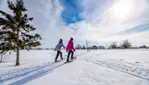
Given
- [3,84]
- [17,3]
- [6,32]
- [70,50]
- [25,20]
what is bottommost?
[3,84]

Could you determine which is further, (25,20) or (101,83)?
(25,20)

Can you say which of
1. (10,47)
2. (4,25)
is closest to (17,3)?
(4,25)

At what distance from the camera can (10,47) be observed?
1495cm

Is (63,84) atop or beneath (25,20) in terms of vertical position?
beneath

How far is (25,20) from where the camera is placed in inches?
646

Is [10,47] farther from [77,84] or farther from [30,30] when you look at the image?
[77,84]

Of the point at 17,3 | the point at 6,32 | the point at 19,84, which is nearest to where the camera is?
the point at 19,84

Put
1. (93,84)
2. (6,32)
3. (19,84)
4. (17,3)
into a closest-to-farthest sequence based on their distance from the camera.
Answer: (93,84) → (19,84) → (6,32) → (17,3)

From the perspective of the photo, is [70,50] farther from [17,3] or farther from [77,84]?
[17,3]

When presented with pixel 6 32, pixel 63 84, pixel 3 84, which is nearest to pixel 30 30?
pixel 6 32

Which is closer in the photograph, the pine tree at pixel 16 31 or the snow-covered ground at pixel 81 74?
the snow-covered ground at pixel 81 74

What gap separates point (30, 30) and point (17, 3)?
4461mm

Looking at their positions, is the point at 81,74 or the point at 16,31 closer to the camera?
the point at 81,74

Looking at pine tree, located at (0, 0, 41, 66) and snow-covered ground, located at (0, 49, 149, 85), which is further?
pine tree, located at (0, 0, 41, 66)
